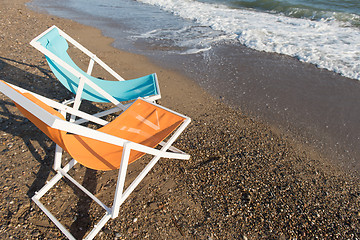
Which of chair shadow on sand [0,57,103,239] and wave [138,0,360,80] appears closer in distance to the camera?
chair shadow on sand [0,57,103,239]

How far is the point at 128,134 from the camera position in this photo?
2627mm

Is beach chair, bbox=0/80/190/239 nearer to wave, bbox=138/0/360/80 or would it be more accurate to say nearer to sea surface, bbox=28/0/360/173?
sea surface, bbox=28/0/360/173

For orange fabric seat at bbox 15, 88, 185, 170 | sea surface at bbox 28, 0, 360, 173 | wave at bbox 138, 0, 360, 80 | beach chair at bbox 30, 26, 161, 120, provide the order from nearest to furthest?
orange fabric seat at bbox 15, 88, 185, 170 < beach chair at bbox 30, 26, 161, 120 < sea surface at bbox 28, 0, 360, 173 < wave at bbox 138, 0, 360, 80

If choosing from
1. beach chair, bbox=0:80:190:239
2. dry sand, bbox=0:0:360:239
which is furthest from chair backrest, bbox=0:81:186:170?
dry sand, bbox=0:0:360:239

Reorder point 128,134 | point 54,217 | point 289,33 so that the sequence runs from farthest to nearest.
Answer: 1. point 289,33
2. point 128,134
3. point 54,217

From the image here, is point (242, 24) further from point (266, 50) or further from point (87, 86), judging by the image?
point (87, 86)

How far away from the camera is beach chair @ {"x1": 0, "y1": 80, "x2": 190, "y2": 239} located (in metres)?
2.01

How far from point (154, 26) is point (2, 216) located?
7609 mm

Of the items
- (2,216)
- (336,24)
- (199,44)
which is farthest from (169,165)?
(336,24)

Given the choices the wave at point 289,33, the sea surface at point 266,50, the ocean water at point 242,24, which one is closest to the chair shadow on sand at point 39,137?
the sea surface at point 266,50

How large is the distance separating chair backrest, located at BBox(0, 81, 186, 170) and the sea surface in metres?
2.20

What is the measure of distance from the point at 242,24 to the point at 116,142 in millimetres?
8703

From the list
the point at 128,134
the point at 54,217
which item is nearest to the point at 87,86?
the point at 128,134

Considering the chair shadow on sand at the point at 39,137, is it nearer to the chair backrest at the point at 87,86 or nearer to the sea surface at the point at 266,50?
the chair backrest at the point at 87,86
